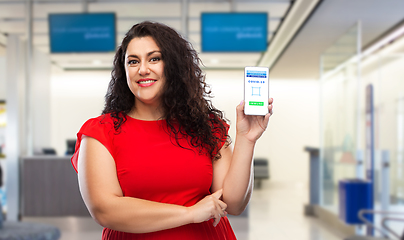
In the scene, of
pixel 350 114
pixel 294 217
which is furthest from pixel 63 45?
pixel 294 217

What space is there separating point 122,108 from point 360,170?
4.49 meters

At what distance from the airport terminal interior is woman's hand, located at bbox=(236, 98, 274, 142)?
304cm

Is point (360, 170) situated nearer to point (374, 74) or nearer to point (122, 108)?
point (374, 74)

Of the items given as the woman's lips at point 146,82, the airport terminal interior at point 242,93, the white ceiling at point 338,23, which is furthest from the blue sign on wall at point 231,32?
the woman's lips at point 146,82

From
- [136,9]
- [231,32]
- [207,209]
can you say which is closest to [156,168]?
[207,209]

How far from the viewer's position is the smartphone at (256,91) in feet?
3.84

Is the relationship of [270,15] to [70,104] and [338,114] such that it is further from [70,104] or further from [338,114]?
[70,104]

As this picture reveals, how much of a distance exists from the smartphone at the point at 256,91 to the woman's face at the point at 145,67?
289 mm

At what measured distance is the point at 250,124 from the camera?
3.99 ft

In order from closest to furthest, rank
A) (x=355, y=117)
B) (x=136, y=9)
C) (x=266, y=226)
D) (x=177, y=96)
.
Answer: (x=177, y=96), (x=355, y=117), (x=266, y=226), (x=136, y=9)

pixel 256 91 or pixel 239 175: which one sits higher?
pixel 256 91

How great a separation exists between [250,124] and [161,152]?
1.02 feet

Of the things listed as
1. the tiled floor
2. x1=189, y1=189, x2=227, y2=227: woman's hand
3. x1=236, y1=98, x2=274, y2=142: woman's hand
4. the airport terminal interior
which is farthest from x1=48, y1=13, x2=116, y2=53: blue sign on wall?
x1=189, y1=189, x2=227, y2=227: woman's hand

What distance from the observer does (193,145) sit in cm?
121
